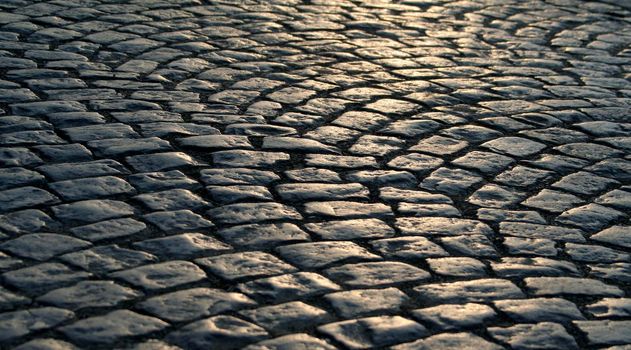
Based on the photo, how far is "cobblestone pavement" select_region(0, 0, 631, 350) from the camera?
12.1ft

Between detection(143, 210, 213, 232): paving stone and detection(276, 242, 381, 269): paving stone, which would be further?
detection(143, 210, 213, 232): paving stone

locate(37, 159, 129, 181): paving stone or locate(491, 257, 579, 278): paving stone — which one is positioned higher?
locate(491, 257, 579, 278): paving stone

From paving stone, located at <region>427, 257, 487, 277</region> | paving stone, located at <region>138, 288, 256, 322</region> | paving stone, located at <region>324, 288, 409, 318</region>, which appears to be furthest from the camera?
paving stone, located at <region>427, 257, 487, 277</region>

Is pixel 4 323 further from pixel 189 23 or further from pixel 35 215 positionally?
pixel 189 23

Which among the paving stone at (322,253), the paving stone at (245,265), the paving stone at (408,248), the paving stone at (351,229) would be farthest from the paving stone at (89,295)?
the paving stone at (408,248)

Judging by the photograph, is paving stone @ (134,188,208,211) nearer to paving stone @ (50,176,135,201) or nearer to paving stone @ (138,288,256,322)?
paving stone @ (50,176,135,201)

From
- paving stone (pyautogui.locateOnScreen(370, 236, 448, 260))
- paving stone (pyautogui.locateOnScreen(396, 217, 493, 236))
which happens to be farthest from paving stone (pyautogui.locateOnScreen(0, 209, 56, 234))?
paving stone (pyautogui.locateOnScreen(396, 217, 493, 236))

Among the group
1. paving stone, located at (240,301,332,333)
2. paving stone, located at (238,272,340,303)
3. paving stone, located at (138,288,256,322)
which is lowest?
paving stone, located at (238,272,340,303)

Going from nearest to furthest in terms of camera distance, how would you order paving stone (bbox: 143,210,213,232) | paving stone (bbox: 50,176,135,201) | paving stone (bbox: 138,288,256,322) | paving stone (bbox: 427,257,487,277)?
paving stone (bbox: 138,288,256,322) < paving stone (bbox: 427,257,487,277) < paving stone (bbox: 143,210,213,232) < paving stone (bbox: 50,176,135,201)

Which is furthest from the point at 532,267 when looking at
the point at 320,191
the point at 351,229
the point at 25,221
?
the point at 25,221

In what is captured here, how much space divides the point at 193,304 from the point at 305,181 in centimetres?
134

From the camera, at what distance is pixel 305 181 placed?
4930mm

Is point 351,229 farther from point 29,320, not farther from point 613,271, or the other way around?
point 29,320

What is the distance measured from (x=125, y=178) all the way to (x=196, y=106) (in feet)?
3.69
